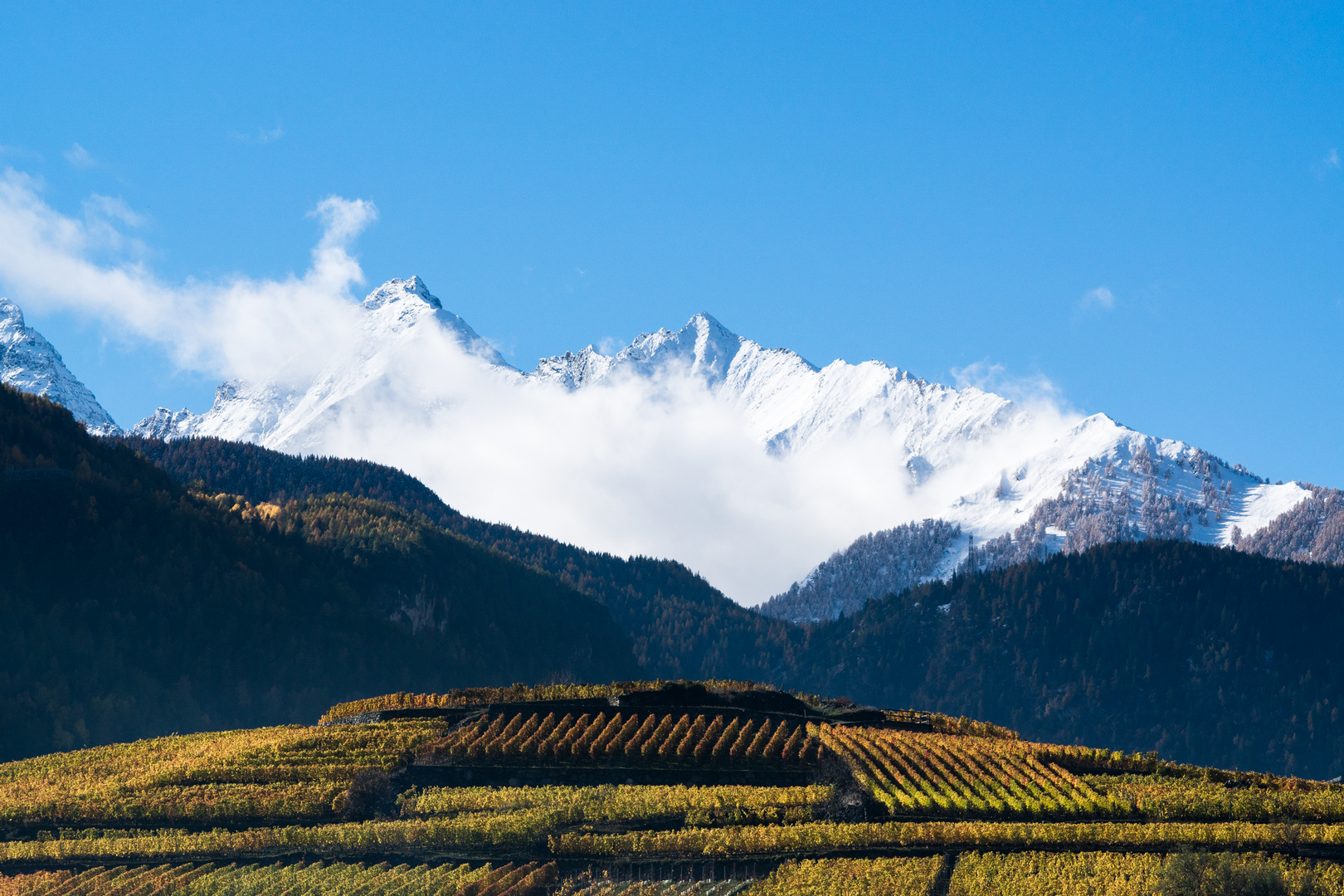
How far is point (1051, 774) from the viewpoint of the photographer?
74188 mm

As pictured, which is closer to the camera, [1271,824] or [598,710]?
[1271,824]

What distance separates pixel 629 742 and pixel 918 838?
84.1 feet

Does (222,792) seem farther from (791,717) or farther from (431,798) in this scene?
(791,717)

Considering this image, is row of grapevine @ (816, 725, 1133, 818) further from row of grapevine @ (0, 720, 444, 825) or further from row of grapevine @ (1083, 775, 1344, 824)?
row of grapevine @ (0, 720, 444, 825)

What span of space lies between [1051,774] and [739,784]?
61.3ft

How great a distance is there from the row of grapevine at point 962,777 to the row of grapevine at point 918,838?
4302 mm

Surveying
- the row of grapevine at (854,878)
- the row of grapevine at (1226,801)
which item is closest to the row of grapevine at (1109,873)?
the row of grapevine at (854,878)

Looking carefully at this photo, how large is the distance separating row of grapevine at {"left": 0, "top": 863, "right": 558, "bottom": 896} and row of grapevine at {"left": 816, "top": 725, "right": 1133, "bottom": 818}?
22.2m

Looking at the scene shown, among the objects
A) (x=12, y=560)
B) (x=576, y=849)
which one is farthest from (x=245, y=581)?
(x=576, y=849)

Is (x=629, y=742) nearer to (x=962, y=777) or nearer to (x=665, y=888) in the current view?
(x=962, y=777)

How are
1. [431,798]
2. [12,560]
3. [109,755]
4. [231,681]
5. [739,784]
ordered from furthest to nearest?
Answer: [231,681]
[12,560]
[109,755]
[739,784]
[431,798]

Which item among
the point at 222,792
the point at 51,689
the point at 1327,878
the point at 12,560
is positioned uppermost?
the point at 12,560

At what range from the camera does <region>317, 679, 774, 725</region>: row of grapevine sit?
313 feet

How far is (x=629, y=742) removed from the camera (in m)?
82.1
